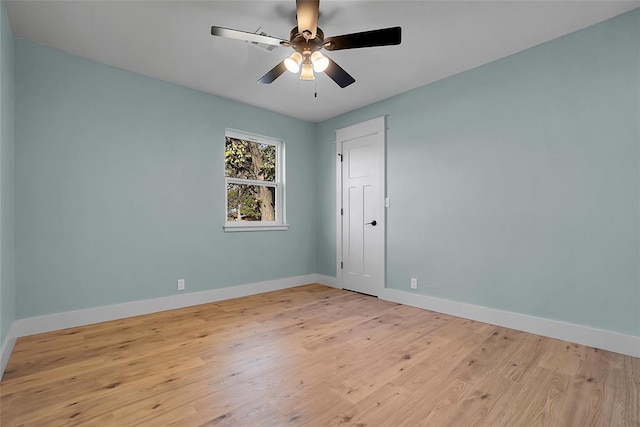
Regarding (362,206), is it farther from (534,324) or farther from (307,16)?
(307,16)

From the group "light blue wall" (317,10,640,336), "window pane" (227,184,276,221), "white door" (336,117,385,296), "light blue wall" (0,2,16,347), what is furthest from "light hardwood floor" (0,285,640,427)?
"window pane" (227,184,276,221)

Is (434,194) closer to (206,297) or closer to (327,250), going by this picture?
(327,250)

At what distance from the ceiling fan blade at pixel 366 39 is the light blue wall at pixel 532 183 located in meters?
1.60

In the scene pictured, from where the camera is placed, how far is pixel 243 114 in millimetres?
4148

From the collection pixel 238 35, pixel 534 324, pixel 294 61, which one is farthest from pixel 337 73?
pixel 534 324

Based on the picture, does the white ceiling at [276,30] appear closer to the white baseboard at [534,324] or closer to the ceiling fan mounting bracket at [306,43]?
the ceiling fan mounting bracket at [306,43]

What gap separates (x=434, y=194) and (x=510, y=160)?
0.82 metres

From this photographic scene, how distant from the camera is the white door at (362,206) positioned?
4.00 meters

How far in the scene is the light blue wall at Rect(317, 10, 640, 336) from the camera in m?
2.35

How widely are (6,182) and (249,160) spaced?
2511 mm

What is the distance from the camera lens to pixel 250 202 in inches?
171

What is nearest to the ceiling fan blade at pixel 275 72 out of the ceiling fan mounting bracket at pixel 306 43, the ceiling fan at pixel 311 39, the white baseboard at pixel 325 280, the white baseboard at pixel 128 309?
the ceiling fan at pixel 311 39

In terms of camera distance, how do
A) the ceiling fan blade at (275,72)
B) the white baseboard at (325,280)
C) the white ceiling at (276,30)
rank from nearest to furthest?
1. the white ceiling at (276,30)
2. the ceiling fan blade at (275,72)
3. the white baseboard at (325,280)

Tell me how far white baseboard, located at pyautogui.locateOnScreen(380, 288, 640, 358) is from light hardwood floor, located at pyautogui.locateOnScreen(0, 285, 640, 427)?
82 mm
